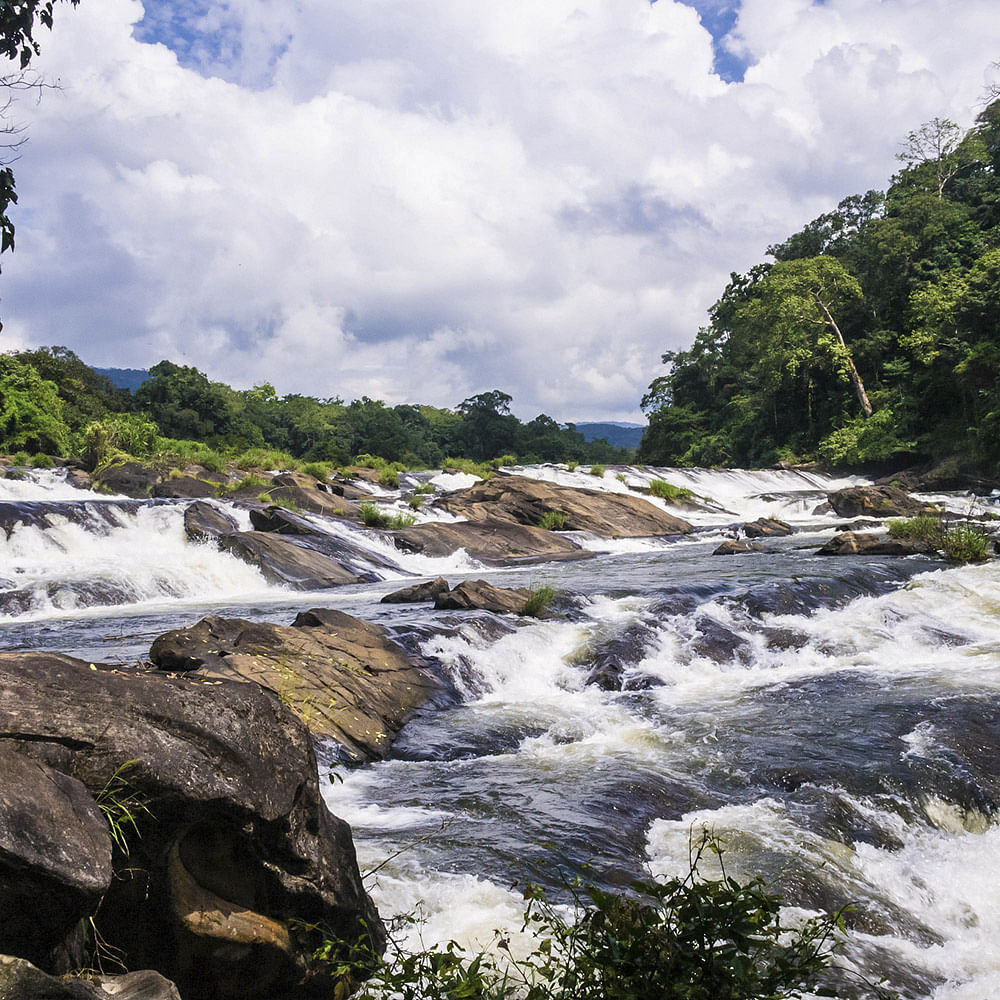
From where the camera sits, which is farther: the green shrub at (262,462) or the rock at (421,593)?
the green shrub at (262,462)

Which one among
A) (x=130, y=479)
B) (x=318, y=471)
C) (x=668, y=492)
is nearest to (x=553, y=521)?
(x=668, y=492)

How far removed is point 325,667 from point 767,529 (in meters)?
19.1

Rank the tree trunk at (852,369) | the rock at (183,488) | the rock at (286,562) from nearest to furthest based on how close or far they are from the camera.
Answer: the rock at (286,562), the rock at (183,488), the tree trunk at (852,369)

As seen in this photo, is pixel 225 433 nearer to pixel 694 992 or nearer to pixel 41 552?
pixel 41 552

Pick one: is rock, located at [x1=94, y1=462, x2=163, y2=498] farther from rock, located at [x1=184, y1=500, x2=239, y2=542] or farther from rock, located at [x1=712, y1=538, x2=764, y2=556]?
rock, located at [x1=712, y1=538, x2=764, y2=556]

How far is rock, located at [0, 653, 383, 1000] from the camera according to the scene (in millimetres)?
2908

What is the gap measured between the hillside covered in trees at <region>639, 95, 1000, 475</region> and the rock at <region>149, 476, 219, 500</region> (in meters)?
Answer: 27.7

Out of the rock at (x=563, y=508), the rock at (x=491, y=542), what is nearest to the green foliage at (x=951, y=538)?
the rock at (x=491, y=542)

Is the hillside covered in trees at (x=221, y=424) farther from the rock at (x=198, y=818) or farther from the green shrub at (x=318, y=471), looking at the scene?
the rock at (x=198, y=818)

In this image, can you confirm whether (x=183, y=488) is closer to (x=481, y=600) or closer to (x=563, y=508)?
(x=563, y=508)

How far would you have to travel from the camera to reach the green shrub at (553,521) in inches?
960

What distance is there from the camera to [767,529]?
81.5ft

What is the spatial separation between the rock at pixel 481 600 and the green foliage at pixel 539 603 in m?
0.09

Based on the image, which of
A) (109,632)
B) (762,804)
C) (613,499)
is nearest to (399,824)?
(762,804)
